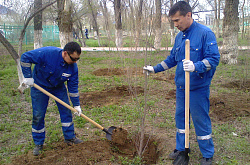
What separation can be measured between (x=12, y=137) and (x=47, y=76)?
1438 millimetres

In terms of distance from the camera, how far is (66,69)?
11.0ft

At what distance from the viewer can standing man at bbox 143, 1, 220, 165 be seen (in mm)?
2549

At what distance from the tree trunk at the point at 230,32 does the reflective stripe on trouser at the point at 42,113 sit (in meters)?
8.57

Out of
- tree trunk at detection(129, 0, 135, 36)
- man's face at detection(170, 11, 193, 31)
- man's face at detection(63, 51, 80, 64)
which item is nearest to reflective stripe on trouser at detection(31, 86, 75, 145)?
man's face at detection(63, 51, 80, 64)

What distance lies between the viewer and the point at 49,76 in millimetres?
3326

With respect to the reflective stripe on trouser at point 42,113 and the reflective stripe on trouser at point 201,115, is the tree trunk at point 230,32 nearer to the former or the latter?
the reflective stripe on trouser at point 201,115

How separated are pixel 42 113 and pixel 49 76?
572 millimetres

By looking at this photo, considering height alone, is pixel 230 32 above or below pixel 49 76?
above

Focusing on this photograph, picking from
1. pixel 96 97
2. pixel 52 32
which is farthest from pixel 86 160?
pixel 52 32

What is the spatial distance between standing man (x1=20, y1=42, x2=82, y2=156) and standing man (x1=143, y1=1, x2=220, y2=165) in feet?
4.62

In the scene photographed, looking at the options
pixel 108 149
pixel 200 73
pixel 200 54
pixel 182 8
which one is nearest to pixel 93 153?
pixel 108 149

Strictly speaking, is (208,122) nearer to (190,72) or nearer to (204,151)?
(204,151)

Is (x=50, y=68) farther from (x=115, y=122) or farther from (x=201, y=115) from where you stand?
(x=201, y=115)

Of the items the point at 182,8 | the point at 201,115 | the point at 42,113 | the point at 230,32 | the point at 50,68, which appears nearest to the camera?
the point at 182,8
